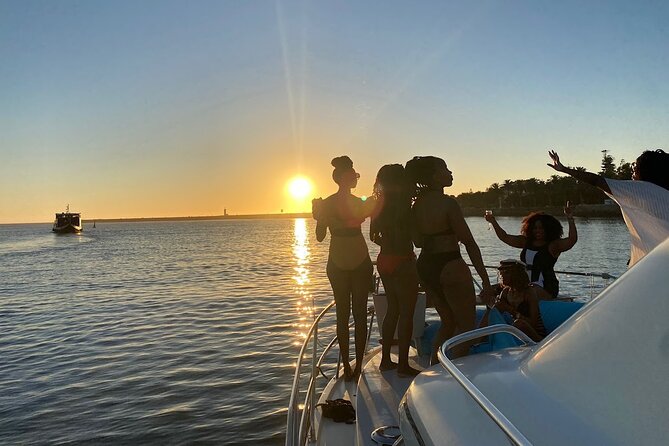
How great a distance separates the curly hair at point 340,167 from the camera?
16.9 ft

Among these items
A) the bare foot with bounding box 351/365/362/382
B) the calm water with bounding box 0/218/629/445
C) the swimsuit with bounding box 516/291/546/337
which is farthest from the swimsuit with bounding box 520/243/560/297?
the calm water with bounding box 0/218/629/445

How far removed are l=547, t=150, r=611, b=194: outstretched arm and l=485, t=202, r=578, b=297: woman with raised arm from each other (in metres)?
1.77

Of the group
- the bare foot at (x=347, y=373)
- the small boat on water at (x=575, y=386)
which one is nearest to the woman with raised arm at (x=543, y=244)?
the bare foot at (x=347, y=373)

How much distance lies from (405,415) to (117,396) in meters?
8.43

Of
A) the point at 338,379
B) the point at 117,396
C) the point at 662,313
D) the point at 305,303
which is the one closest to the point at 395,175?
the point at 338,379

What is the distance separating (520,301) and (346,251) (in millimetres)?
1758

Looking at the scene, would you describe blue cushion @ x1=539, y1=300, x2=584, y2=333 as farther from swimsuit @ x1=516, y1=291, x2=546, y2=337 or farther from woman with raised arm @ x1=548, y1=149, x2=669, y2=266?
woman with raised arm @ x1=548, y1=149, x2=669, y2=266

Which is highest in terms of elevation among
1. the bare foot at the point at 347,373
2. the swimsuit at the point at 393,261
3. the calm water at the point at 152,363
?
the swimsuit at the point at 393,261

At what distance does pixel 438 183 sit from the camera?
14.7ft

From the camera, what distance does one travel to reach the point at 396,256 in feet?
16.1

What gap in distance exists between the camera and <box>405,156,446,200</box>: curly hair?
14.7 ft

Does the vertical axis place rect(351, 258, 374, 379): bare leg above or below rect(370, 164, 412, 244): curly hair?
below

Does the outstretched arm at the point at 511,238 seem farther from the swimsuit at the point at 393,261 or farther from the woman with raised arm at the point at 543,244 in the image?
the swimsuit at the point at 393,261

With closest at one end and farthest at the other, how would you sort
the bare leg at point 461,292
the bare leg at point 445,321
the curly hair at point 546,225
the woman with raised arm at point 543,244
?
the bare leg at point 461,292 < the bare leg at point 445,321 < the woman with raised arm at point 543,244 < the curly hair at point 546,225
